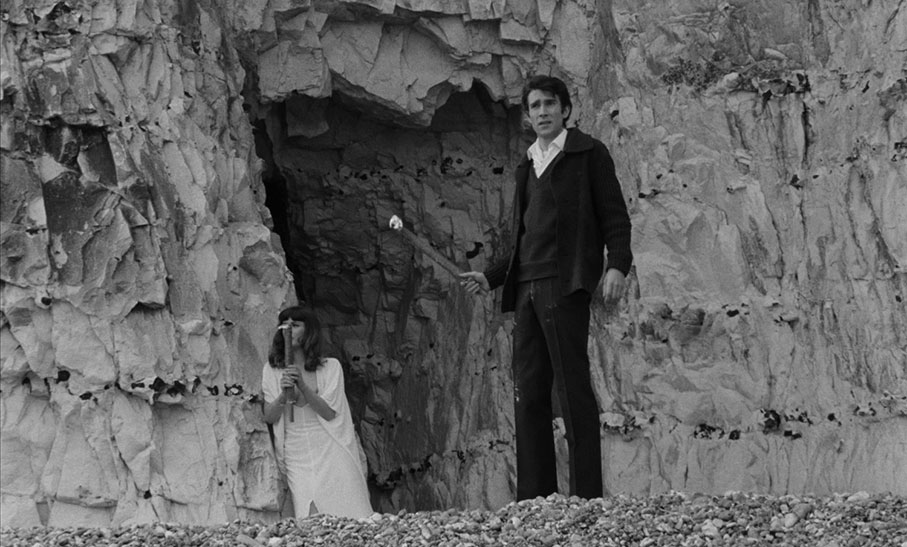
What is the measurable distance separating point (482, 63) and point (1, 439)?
4.59 meters

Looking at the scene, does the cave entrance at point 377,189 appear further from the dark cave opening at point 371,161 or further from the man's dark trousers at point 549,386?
the man's dark trousers at point 549,386

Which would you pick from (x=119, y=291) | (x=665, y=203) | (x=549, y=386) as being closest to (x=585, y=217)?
(x=549, y=386)

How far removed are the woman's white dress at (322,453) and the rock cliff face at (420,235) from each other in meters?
0.25

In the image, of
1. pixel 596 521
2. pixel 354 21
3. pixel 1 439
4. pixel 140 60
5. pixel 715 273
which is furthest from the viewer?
pixel 354 21

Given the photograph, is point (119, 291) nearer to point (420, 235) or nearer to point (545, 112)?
point (545, 112)

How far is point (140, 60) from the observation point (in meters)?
11.0

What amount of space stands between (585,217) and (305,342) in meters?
2.30

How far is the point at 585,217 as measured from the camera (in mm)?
8641

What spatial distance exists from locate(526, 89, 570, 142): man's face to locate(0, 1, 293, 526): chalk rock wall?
2.79 metres

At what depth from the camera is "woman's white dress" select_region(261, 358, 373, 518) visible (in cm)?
1014

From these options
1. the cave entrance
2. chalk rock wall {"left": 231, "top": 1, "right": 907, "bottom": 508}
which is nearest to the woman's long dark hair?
chalk rock wall {"left": 231, "top": 1, "right": 907, "bottom": 508}

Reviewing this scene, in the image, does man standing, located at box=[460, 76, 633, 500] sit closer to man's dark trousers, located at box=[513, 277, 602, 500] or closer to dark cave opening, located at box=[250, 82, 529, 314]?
man's dark trousers, located at box=[513, 277, 602, 500]

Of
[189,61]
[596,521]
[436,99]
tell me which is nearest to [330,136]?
[436,99]

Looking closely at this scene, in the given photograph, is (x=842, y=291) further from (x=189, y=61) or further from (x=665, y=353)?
(x=189, y=61)
